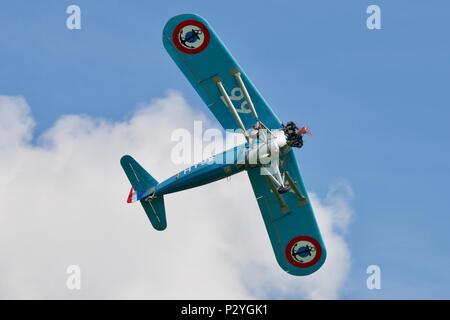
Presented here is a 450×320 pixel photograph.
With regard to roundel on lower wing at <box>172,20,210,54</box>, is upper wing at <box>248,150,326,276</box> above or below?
below

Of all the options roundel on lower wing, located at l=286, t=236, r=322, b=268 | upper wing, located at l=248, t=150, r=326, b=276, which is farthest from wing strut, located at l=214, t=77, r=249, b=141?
roundel on lower wing, located at l=286, t=236, r=322, b=268

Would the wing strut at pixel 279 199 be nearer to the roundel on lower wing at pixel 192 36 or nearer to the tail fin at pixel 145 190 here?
the tail fin at pixel 145 190

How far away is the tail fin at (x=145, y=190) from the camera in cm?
A: 4547

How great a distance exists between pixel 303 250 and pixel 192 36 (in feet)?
37.4

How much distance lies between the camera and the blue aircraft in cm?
4272

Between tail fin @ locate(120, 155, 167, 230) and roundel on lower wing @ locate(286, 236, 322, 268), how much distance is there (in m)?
6.12

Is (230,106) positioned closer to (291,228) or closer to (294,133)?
(294,133)

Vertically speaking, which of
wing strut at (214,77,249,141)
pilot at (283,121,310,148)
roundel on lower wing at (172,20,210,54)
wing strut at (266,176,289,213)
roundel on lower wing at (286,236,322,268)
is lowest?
roundel on lower wing at (286,236,322,268)

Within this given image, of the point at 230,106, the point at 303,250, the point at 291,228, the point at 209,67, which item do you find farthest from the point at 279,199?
the point at 209,67

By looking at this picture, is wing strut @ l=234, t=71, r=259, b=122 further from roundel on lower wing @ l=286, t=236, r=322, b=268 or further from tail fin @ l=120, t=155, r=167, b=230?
roundel on lower wing @ l=286, t=236, r=322, b=268

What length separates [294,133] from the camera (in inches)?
1654

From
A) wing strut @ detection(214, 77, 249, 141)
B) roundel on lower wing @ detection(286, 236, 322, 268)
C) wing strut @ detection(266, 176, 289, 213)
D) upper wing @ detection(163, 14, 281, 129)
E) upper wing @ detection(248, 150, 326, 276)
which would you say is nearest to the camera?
wing strut @ detection(214, 77, 249, 141)

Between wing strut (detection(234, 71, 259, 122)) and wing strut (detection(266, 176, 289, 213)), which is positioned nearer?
wing strut (detection(234, 71, 259, 122))
